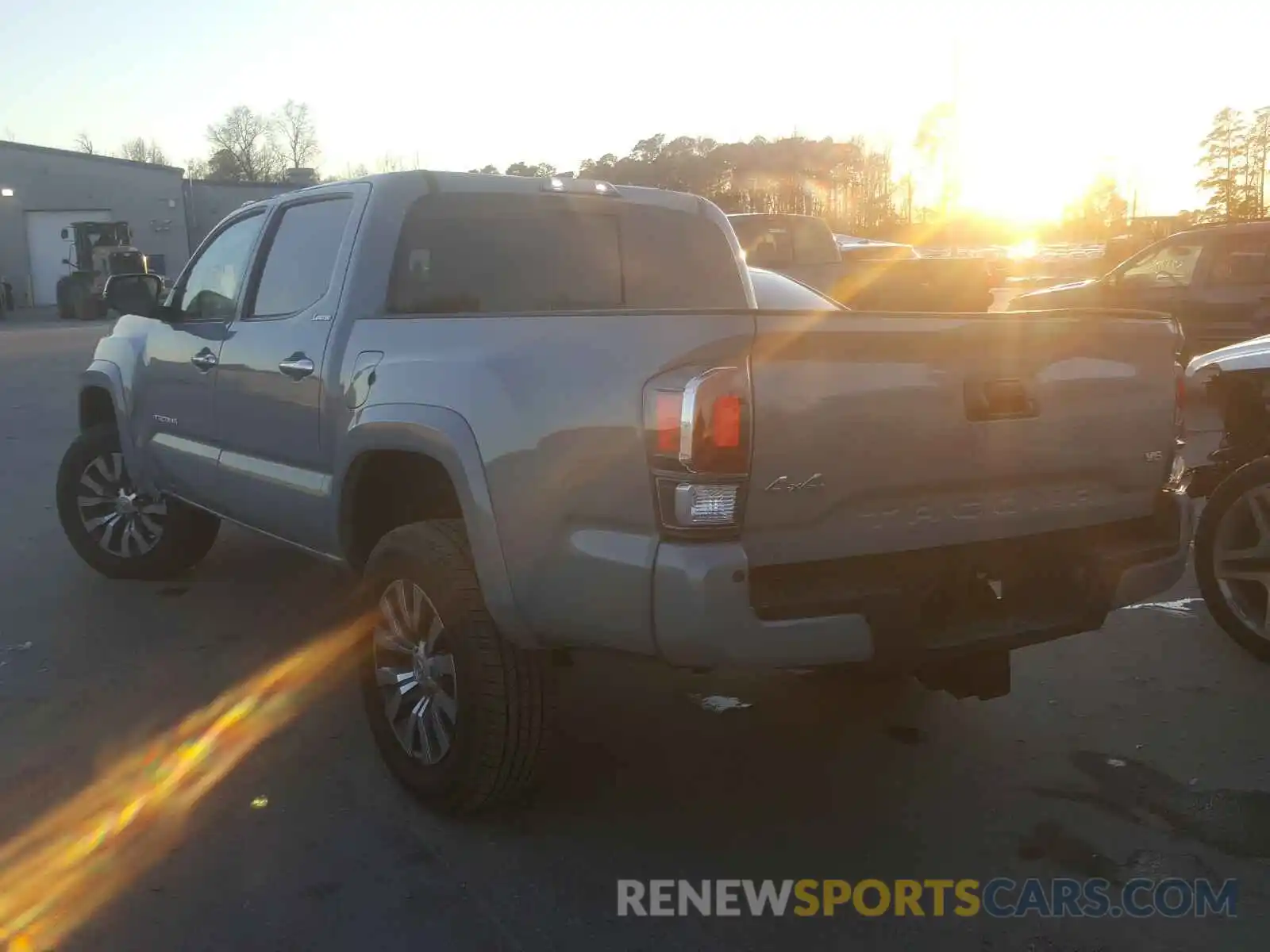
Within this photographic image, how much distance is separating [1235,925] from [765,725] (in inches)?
65.2

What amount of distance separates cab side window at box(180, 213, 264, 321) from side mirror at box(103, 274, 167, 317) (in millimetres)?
134

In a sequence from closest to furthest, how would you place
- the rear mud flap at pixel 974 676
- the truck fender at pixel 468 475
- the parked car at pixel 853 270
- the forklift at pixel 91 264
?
the truck fender at pixel 468 475
the rear mud flap at pixel 974 676
the parked car at pixel 853 270
the forklift at pixel 91 264

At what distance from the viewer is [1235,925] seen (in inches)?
113

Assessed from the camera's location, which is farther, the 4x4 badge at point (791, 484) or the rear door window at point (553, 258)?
the rear door window at point (553, 258)

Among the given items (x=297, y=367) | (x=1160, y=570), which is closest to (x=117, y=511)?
(x=297, y=367)

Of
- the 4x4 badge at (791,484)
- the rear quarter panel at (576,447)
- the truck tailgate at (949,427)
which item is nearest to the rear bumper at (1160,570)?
the truck tailgate at (949,427)

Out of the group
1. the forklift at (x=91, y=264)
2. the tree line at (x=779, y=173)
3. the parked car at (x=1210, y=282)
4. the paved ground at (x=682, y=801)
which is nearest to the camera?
the paved ground at (x=682, y=801)

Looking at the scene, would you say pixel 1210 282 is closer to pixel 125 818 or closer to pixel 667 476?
pixel 667 476

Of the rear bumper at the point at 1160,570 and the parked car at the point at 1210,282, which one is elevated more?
the parked car at the point at 1210,282

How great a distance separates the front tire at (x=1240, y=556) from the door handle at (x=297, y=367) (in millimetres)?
3570

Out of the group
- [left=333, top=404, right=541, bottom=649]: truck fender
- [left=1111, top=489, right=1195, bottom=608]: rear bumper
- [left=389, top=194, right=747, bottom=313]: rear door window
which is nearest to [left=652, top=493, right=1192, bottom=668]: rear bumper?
[left=1111, top=489, right=1195, bottom=608]: rear bumper

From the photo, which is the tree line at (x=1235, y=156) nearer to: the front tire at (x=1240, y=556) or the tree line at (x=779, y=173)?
the tree line at (x=779, y=173)

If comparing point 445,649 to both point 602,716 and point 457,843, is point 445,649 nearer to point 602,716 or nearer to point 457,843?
point 457,843

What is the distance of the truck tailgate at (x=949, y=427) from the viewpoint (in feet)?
9.02
